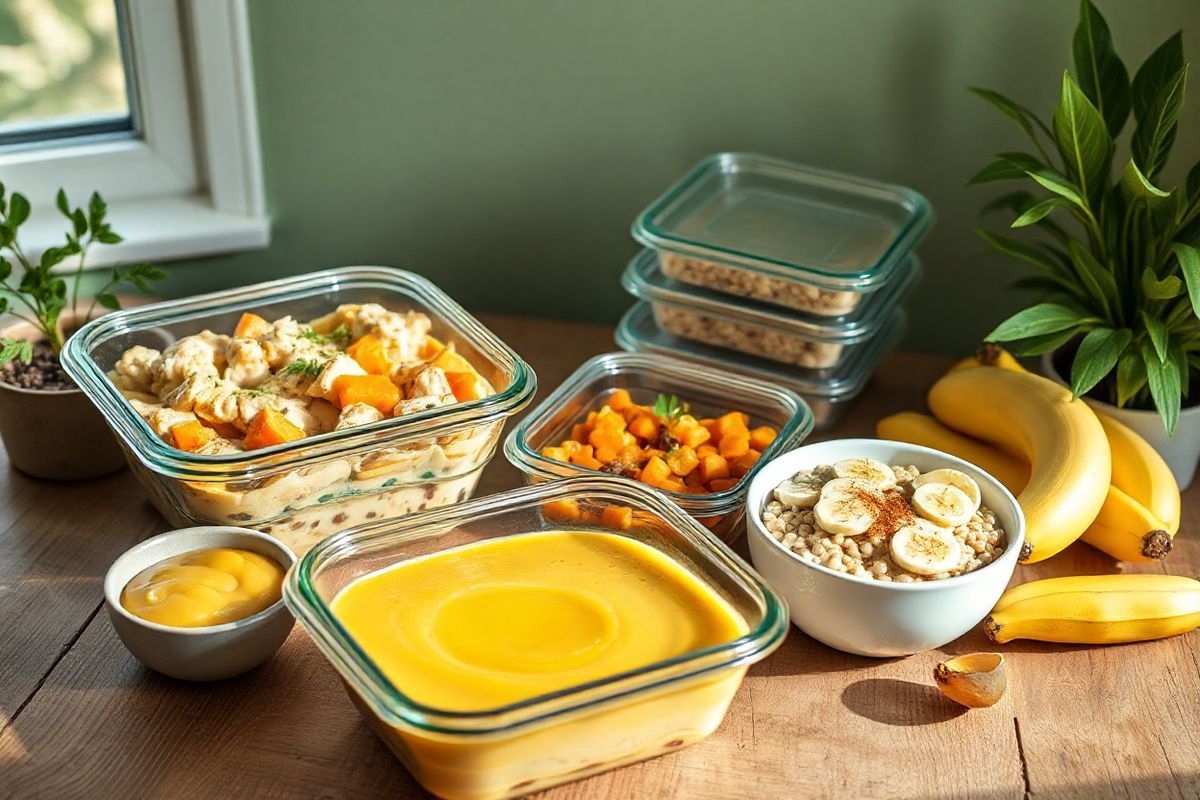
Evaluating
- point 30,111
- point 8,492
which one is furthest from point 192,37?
point 8,492

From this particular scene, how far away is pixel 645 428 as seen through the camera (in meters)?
1.47

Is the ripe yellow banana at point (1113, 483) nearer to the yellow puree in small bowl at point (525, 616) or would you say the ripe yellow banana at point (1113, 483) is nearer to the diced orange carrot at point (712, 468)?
the diced orange carrot at point (712, 468)

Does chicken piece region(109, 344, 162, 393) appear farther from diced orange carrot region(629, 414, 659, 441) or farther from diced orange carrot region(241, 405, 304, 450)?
diced orange carrot region(629, 414, 659, 441)

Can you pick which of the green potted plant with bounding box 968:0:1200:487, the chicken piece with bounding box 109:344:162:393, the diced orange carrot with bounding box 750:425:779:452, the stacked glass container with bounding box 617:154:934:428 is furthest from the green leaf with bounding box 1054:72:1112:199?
the chicken piece with bounding box 109:344:162:393

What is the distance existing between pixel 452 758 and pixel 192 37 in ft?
3.86

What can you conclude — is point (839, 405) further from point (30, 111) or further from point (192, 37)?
point (30, 111)

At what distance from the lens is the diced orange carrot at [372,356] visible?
141 centimetres

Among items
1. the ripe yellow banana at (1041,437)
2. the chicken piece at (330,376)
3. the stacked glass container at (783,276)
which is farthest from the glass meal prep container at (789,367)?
the chicken piece at (330,376)

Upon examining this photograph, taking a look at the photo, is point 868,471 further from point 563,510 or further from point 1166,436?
point 1166,436

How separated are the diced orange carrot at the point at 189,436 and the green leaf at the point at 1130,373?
991 millimetres

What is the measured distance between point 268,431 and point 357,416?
3.5 inches

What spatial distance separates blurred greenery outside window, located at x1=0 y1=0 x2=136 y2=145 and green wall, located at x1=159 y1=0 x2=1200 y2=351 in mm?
200

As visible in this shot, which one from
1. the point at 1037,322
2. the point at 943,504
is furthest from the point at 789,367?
the point at 943,504

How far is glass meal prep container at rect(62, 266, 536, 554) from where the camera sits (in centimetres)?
124
